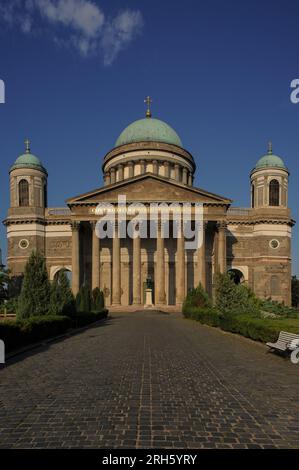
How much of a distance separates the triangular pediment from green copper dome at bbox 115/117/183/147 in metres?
19.3

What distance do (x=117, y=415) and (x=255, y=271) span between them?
54563 millimetres

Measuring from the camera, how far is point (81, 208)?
169ft

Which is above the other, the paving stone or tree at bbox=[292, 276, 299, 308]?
the paving stone

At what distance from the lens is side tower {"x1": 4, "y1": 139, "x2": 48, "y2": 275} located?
191 feet

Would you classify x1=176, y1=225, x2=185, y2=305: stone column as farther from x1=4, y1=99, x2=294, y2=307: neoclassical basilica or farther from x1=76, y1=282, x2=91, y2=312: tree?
x1=76, y1=282, x2=91, y2=312: tree

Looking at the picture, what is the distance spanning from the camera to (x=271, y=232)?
5853cm

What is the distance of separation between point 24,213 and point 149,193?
21688mm

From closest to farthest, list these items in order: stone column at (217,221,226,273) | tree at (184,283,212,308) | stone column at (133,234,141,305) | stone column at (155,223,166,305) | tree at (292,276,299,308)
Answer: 1. tree at (184,283,212,308)
2. stone column at (155,223,166,305)
3. stone column at (133,234,141,305)
4. stone column at (217,221,226,273)
5. tree at (292,276,299,308)

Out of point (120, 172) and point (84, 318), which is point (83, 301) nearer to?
point (84, 318)

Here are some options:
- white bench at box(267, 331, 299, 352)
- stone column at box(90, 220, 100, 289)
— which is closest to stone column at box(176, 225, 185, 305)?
stone column at box(90, 220, 100, 289)

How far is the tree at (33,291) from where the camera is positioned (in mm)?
20875

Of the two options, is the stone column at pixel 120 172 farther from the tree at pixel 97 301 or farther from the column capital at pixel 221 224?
the tree at pixel 97 301
